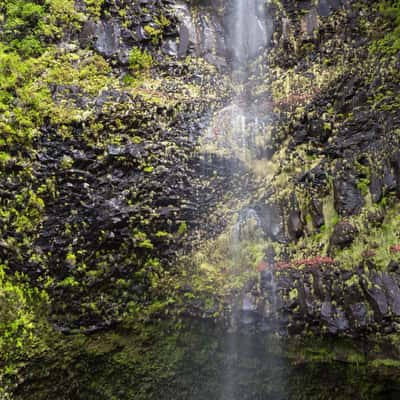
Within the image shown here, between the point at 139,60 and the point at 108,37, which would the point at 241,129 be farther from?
the point at 108,37

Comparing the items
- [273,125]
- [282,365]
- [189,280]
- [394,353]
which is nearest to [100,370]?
[189,280]

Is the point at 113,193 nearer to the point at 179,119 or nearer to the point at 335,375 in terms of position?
the point at 179,119

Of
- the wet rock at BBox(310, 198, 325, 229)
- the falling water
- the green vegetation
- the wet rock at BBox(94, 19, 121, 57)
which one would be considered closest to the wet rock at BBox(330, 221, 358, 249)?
the wet rock at BBox(310, 198, 325, 229)

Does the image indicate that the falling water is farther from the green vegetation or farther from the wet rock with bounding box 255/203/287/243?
the green vegetation

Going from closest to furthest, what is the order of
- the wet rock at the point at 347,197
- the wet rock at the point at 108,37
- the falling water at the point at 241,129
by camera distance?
the wet rock at the point at 347,197 < the falling water at the point at 241,129 < the wet rock at the point at 108,37

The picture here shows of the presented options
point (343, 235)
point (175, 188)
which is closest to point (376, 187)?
point (343, 235)

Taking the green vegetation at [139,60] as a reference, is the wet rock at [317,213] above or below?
below

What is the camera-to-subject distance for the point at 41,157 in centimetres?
571

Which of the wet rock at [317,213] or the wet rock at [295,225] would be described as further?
the wet rock at [295,225]

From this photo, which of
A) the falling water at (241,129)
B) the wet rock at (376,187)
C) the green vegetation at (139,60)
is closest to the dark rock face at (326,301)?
the falling water at (241,129)

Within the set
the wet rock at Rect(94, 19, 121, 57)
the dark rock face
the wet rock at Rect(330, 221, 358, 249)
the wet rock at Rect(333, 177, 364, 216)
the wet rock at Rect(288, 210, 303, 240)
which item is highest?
the wet rock at Rect(94, 19, 121, 57)

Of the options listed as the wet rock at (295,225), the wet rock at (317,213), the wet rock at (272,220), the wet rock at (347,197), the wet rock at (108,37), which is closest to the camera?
the wet rock at (347,197)

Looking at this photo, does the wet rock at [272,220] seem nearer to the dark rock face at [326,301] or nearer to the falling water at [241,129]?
the falling water at [241,129]

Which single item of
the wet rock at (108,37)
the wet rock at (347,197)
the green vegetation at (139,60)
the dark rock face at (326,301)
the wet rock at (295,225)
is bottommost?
the dark rock face at (326,301)
